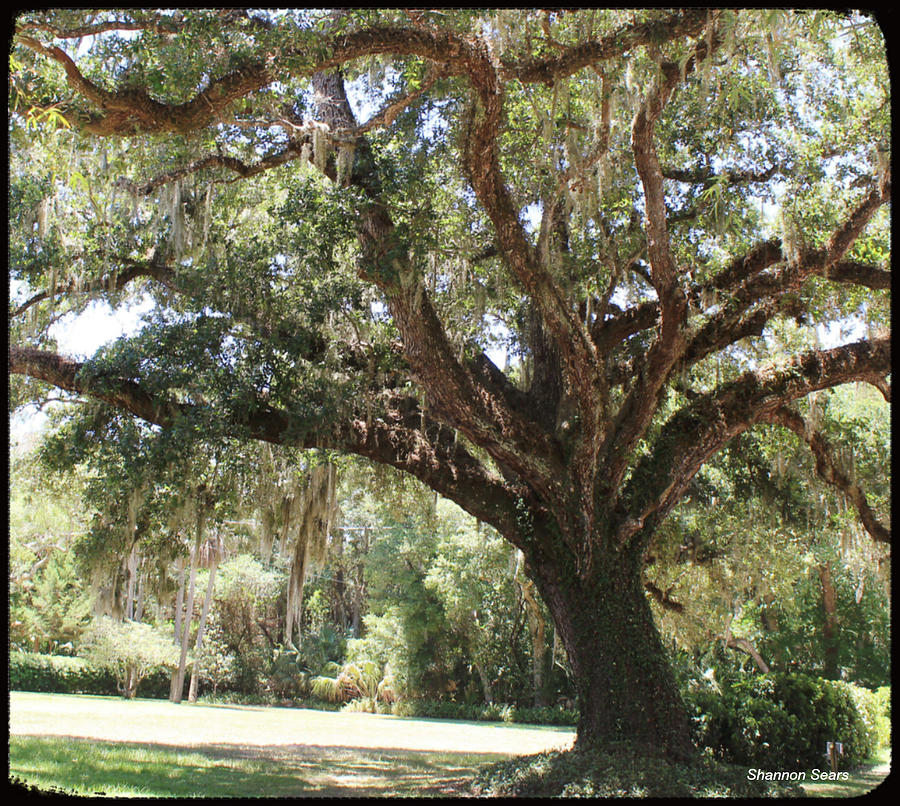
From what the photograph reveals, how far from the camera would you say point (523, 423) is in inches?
324

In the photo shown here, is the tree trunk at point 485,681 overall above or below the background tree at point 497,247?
below

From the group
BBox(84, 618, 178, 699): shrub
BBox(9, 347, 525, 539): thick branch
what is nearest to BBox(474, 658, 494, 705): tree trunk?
BBox(84, 618, 178, 699): shrub

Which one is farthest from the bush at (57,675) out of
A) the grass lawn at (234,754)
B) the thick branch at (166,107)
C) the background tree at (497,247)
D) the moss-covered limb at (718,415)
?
the thick branch at (166,107)

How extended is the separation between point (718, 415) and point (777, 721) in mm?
4488

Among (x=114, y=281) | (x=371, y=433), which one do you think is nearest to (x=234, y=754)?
(x=371, y=433)

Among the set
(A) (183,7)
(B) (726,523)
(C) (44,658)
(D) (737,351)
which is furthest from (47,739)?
(C) (44,658)

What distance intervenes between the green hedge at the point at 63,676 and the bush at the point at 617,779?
21562mm

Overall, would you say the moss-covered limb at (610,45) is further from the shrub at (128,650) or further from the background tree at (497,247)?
the shrub at (128,650)

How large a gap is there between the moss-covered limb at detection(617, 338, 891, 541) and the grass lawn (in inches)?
145

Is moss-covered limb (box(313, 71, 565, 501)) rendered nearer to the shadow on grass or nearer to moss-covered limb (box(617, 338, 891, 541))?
moss-covered limb (box(617, 338, 891, 541))

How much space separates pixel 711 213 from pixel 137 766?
897 centimetres

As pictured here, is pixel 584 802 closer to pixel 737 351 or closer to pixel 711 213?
pixel 711 213

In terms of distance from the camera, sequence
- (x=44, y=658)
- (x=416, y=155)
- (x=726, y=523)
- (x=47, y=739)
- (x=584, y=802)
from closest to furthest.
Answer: (x=584, y=802) < (x=416, y=155) < (x=47, y=739) < (x=726, y=523) < (x=44, y=658)

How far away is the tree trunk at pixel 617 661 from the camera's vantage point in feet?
23.9
